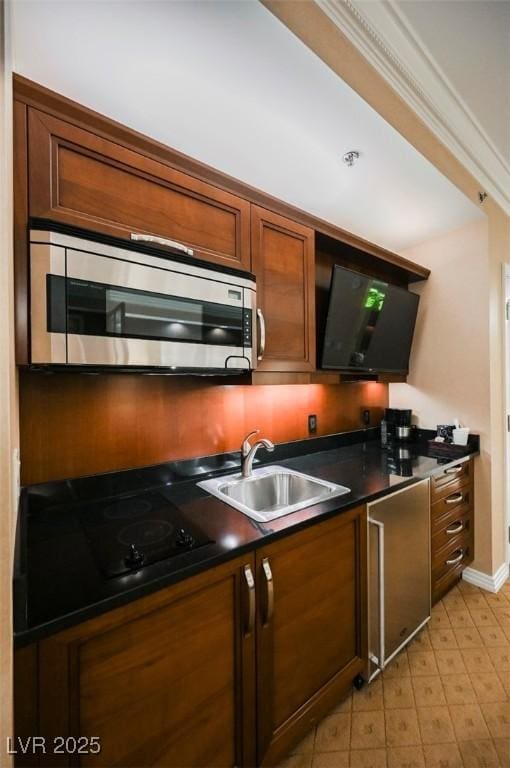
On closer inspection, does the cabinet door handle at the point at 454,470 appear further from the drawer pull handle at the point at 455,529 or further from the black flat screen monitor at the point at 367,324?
the black flat screen monitor at the point at 367,324

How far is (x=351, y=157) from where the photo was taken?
1479 mm

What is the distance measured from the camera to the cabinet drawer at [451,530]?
74.6 inches

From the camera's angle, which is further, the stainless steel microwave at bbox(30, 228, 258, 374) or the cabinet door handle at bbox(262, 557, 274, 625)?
the cabinet door handle at bbox(262, 557, 274, 625)

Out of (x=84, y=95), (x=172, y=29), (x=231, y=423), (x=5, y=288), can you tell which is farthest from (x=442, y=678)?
(x=84, y=95)

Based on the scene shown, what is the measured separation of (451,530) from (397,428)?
2.49 feet

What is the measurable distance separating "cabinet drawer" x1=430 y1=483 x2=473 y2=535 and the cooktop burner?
1466 mm

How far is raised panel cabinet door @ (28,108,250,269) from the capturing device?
38.0 inches

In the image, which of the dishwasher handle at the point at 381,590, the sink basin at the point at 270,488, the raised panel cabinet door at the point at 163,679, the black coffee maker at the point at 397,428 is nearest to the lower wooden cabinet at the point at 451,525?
the black coffee maker at the point at 397,428

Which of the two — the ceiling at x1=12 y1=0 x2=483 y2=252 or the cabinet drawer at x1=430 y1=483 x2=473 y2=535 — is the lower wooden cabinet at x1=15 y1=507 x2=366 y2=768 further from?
the ceiling at x1=12 y1=0 x2=483 y2=252

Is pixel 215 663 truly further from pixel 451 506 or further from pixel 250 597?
pixel 451 506

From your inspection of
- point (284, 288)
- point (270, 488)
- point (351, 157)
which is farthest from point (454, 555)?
point (351, 157)

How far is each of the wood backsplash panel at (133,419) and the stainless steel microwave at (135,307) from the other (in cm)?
37

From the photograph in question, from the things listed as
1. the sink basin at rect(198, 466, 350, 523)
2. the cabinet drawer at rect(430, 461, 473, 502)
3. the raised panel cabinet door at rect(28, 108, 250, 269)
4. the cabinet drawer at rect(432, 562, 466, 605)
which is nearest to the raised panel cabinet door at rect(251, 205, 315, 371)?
the raised panel cabinet door at rect(28, 108, 250, 269)

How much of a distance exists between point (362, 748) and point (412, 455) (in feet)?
4.69
